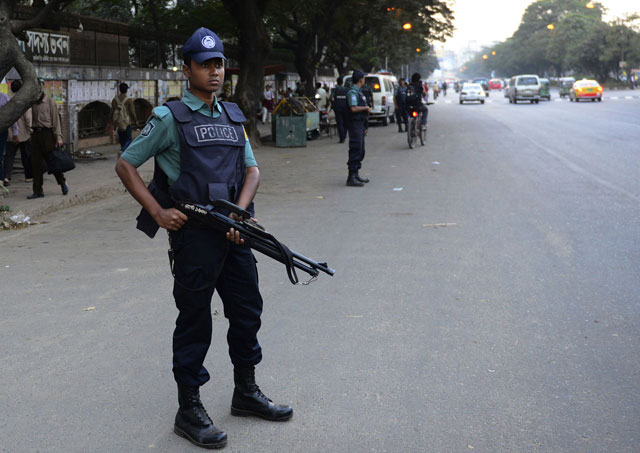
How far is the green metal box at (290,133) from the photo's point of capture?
22250 millimetres

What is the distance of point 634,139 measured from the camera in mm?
20062

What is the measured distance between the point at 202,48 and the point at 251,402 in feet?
5.55

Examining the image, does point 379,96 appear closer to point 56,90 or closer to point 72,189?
point 56,90

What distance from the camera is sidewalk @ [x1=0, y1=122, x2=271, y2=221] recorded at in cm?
1091

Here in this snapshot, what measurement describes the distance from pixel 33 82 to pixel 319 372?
25.9ft

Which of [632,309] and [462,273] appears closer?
[632,309]

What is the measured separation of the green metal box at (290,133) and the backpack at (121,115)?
653cm

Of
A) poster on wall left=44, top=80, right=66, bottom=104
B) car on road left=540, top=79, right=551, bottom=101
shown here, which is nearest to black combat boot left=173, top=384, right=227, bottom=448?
poster on wall left=44, top=80, right=66, bottom=104

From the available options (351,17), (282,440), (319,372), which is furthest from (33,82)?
(351,17)

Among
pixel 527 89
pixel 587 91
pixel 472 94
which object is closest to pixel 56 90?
pixel 527 89

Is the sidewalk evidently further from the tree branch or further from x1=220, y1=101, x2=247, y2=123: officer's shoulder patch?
x1=220, y1=101, x2=247, y2=123: officer's shoulder patch

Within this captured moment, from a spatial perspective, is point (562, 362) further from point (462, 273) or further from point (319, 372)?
point (462, 273)

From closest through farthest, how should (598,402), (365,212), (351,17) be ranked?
(598,402)
(365,212)
(351,17)

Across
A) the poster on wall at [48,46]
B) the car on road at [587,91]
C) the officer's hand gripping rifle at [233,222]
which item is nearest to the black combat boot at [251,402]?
the officer's hand gripping rifle at [233,222]
